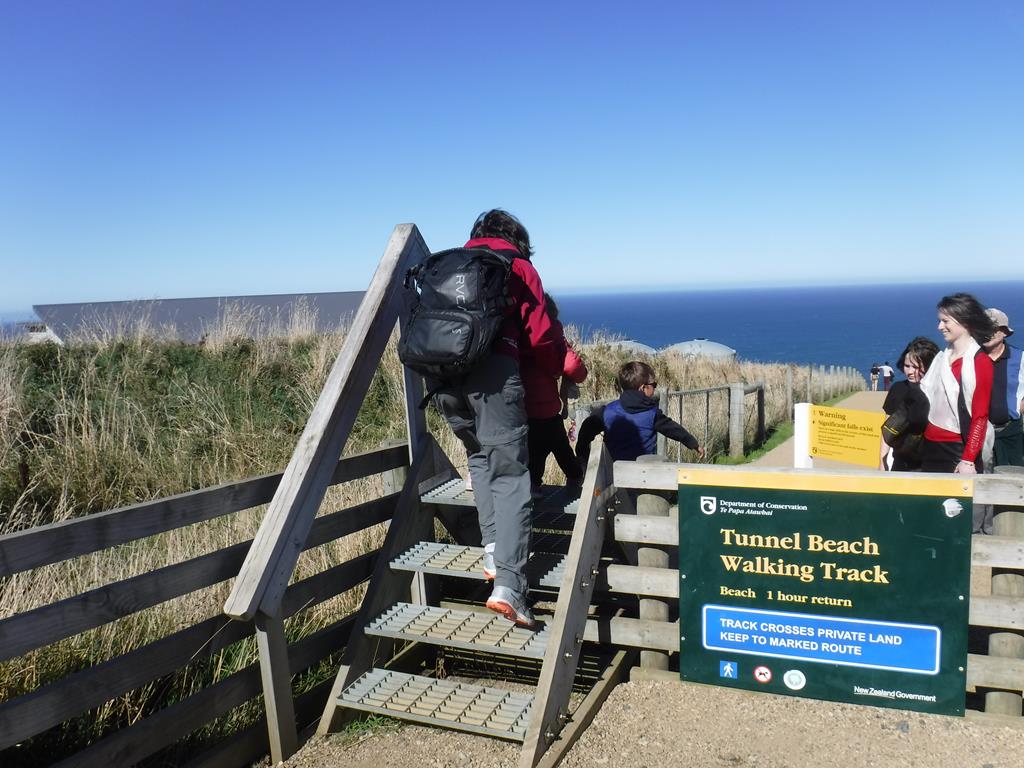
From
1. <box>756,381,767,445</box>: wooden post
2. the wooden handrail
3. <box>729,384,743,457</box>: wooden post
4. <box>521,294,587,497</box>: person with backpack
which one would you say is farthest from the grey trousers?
<box>756,381,767,445</box>: wooden post

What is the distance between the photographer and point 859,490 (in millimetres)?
4012

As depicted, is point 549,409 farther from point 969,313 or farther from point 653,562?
point 969,313

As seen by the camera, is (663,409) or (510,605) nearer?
(510,605)

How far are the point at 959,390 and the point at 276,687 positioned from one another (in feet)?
14.4

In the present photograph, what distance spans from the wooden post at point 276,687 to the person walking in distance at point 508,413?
0.98 meters

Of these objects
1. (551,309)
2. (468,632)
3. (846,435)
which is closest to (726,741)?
(468,632)

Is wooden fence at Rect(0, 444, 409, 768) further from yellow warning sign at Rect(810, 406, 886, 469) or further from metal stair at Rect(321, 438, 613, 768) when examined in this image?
yellow warning sign at Rect(810, 406, 886, 469)

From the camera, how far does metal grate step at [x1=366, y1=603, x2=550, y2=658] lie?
160 inches

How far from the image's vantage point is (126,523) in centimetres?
353

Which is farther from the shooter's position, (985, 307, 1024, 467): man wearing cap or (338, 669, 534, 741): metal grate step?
(985, 307, 1024, 467): man wearing cap

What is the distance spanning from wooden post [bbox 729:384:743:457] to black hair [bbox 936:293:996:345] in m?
6.99

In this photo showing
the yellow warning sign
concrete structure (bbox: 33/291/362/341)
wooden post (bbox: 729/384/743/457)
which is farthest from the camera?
concrete structure (bbox: 33/291/362/341)

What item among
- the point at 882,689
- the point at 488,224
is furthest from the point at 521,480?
the point at 882,689

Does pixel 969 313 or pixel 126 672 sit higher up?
pixel 969 313
